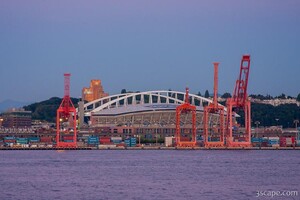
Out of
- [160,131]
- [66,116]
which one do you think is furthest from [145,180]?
[160,131]

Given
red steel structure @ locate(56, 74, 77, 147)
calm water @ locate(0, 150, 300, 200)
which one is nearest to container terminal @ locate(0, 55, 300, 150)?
red steel structure @ locate(56, 74, 77, 147)

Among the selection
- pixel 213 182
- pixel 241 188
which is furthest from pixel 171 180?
pixel 241 188

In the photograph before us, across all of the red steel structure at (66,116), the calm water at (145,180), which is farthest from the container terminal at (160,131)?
the calm water at (145,180)

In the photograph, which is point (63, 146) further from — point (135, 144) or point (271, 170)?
point (271, 170)

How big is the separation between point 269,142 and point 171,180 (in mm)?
92061

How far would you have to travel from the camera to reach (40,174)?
242 ft

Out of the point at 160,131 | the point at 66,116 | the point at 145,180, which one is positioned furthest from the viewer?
the point at 160,131

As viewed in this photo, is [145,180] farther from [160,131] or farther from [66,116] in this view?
[160,131]

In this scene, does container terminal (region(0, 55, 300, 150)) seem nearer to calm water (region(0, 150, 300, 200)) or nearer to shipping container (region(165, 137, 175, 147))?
shipping container (region(165, 137, 175, 147))

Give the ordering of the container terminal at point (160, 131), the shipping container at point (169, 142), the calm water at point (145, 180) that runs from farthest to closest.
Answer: the shipping container at point (169, 142) → the container terminal at point (160, 131) → the calm water at point (145, 180)

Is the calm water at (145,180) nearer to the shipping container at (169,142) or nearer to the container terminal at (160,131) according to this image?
the container terminal at (160,131)

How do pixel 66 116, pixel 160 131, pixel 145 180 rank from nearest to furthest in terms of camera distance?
pixel 145 180 → pixel 66 116 → pixel 160 131

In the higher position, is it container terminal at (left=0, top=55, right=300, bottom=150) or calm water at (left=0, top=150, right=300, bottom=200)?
container terminal at (left=0, top=55, right=300, bottom=150)

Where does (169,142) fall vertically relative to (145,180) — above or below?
above
